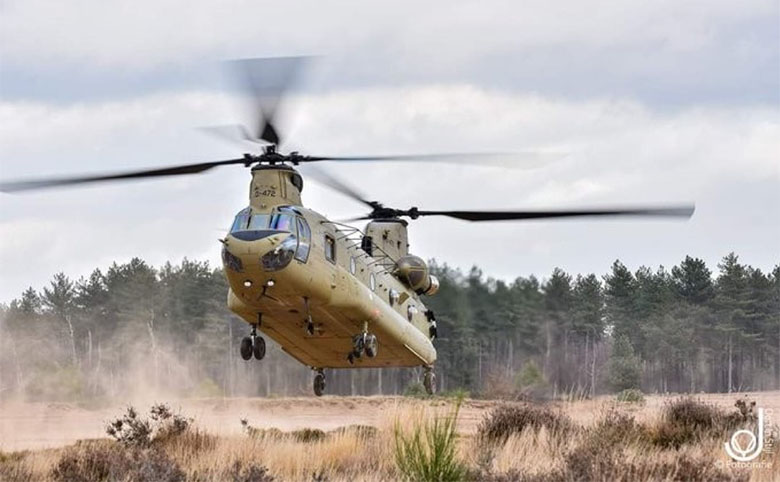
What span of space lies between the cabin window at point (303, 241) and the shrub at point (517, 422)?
4.52m

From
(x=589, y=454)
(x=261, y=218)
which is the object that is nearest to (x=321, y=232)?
(x=261, y=218)

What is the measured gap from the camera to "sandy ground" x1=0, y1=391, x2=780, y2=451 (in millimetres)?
35031

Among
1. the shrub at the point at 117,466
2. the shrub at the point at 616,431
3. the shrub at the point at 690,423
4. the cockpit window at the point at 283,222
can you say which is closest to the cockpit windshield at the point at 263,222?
the cockpit window at the point at 283,222

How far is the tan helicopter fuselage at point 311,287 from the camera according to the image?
23719 mm

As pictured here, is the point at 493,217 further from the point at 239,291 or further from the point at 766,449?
the point at 766,449

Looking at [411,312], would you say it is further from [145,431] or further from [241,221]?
[145,431]

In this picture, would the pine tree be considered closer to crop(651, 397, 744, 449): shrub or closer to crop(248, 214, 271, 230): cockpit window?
crop(651, 397, 744, 449): shrub

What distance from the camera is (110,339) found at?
5862 centimetres

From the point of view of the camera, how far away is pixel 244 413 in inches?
1761

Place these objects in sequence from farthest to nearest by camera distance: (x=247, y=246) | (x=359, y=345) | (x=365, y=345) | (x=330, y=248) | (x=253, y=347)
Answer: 1. (x=359, y=345)
2. (x=365, y=345)
3. (x=253, y=347)
4. (x=330, y=248)
5. (x=247, y=246)

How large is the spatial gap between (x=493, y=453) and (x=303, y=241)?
5.87m

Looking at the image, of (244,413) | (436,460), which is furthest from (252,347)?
(244,413)

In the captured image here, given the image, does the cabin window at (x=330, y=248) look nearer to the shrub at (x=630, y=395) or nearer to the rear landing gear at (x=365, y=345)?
the rear landing gear at (x=365, y=345)

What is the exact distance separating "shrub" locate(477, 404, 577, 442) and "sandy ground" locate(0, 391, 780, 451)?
18.2ft
